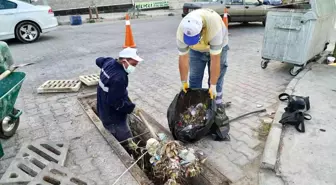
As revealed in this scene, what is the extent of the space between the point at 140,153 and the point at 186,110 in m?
0.76

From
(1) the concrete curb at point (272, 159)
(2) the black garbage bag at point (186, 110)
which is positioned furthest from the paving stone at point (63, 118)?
(1) the concrete curb at point (272, 159)

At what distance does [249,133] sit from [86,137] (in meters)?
2.03

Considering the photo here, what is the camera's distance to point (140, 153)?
302 centimetres

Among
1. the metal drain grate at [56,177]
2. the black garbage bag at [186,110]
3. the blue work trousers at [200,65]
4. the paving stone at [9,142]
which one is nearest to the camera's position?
the metal drain grate at [56,177]

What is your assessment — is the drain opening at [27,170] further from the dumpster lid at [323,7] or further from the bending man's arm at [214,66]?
the dumpster lid at [323,7]

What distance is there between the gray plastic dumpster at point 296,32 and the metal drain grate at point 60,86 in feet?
12.7

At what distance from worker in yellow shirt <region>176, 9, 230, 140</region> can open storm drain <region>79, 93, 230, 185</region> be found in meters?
0.65

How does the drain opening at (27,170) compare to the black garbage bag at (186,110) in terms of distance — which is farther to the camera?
the black garbage bag at (186,110)

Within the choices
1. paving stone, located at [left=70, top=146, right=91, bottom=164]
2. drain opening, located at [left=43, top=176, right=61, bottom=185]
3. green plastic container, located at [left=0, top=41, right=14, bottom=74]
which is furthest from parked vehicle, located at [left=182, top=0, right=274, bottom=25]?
drain opening, located at [left=43, top=176, right=61, bottom=185]

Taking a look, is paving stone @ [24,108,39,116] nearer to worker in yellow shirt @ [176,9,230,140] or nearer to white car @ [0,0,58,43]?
worker in yellow shirt @ [176,9,230,140]

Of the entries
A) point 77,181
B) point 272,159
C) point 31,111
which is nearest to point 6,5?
point 31,111

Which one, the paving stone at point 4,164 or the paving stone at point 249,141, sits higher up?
the paving stone at point 4,164

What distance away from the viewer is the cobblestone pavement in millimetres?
2713

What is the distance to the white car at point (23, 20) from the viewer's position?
7695 mm
